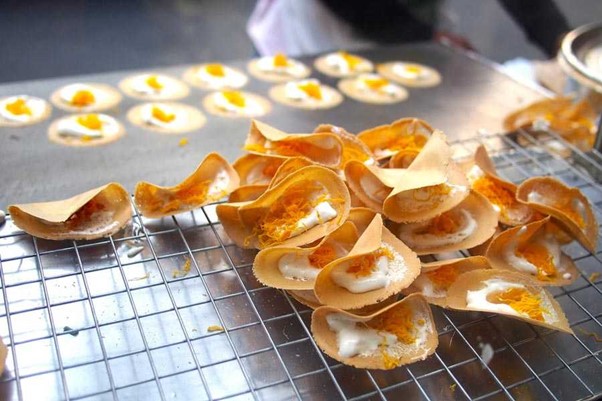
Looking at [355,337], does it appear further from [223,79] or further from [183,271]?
[223,79]

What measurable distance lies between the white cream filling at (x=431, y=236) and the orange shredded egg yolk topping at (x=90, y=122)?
Result: 2.16ft

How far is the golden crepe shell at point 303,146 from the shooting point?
39.5 inches

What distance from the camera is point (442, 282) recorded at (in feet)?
2.85

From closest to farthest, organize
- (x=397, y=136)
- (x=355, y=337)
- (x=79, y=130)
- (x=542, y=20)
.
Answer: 1. (x=355, y=337)
2. (x=397, y=136)
3. (x=79, y=130)
4. (x=542, y=20)

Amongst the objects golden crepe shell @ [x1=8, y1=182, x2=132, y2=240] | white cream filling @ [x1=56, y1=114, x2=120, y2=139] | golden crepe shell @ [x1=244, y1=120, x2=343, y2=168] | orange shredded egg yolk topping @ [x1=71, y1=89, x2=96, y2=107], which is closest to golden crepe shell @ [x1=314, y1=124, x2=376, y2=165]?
golden crepe shell @ [x1=244, y1=120, x2=343, y2=168]

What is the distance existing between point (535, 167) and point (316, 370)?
69 cm

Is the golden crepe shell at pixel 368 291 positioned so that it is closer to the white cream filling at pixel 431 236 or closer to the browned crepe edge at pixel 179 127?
the white cream filling at pixel 431 236

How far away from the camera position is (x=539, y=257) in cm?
95

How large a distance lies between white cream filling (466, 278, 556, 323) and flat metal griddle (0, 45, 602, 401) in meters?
0.05

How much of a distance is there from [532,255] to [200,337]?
502 millimetres

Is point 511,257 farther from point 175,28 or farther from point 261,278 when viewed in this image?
point 175,28

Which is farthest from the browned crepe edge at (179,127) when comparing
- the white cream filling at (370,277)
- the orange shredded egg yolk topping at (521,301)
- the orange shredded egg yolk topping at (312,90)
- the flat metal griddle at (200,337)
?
the orange shredded egg yolk topping at (521,301)

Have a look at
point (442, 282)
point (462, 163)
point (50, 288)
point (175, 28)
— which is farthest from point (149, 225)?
point (175, 28)

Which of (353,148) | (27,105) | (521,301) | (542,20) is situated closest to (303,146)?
(353,148)
